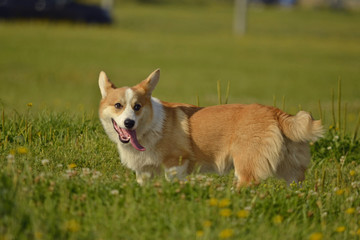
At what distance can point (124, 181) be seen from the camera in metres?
5.27

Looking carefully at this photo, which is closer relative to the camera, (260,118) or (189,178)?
(189,178)

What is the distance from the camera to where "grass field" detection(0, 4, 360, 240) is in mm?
4359

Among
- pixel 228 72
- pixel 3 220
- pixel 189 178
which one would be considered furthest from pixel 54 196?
pixel 228 72

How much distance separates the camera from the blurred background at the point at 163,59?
17.1 meters

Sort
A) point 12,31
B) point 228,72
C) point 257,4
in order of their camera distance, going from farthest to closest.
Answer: point 257,4
point 12,31
point 228,72

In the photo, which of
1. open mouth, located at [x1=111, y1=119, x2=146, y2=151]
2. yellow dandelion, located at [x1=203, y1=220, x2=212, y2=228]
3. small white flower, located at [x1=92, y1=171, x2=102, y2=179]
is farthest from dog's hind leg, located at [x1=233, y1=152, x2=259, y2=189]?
yellow dandelion, located at [x1=203, y1=220, x2=212, y2=228]

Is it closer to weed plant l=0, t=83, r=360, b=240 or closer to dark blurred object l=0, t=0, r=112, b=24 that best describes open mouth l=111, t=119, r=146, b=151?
weed plant l=0, t=83, r=360, b=240

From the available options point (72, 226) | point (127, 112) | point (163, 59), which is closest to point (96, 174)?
point (127, 112)

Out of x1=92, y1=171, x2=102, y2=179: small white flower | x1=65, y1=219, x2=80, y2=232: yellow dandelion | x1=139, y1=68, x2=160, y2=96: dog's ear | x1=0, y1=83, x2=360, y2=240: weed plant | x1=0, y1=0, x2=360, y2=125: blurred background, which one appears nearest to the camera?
x1=65, y1=219, x2=80, y2=232: yellow dandelion

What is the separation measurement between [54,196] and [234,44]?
26.4m

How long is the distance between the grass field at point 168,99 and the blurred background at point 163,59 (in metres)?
0.09

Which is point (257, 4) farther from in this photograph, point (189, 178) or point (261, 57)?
point (189, 178)

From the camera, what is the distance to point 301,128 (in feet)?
19.0

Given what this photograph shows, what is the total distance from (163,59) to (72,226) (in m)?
20.6
